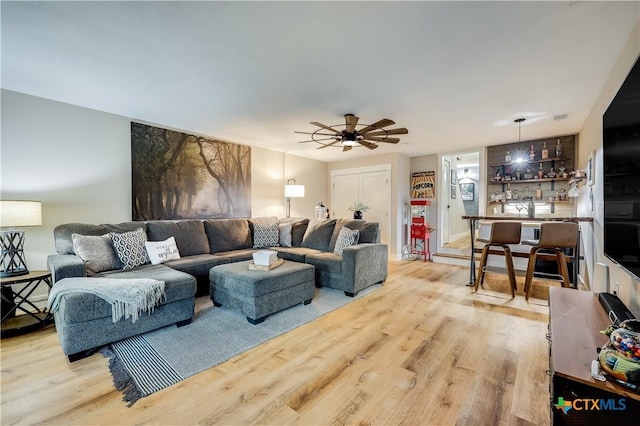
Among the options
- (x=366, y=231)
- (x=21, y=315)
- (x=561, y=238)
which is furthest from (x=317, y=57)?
(x=21, y=315)

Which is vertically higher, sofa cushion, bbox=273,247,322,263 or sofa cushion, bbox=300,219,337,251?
sofa cushion, bbox=300,219,337,251

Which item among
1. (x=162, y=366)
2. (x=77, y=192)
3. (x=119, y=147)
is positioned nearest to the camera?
(x=162, y=366)

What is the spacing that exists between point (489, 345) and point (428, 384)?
839 millimetres

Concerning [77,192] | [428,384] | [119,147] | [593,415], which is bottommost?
[428,384]

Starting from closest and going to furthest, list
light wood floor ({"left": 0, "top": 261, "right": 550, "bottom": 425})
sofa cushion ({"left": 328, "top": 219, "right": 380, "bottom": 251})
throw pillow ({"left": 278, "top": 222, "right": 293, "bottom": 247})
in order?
light wood floor ({"left": 0, "top": 261, "right": 550, "bottom": 425})
sofa cushion ({"left": 328, "top": 219, "right": 380, "bottom": 251})
throw pillow ({"left": 278, "top": 222, "right": 293, "bottom": 247})

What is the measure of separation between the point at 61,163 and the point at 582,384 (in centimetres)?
463

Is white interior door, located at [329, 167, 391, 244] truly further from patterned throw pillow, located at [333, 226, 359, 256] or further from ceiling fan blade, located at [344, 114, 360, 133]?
ceiling fan blade, located at [344, 114, 360, 133]

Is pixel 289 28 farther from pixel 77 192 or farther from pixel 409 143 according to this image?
pixel 409 143

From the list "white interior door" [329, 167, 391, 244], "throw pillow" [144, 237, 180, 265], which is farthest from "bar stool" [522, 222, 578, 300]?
"throw pillow" [144, 237, 180, 265]

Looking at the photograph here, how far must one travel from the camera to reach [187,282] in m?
2.49

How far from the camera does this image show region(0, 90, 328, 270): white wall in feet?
9.18

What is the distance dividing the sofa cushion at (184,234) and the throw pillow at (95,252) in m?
0.56

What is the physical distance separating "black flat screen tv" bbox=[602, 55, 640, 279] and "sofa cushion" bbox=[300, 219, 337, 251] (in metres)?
3.08

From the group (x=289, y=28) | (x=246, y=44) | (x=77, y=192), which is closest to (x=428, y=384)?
(x=289, y=28)
